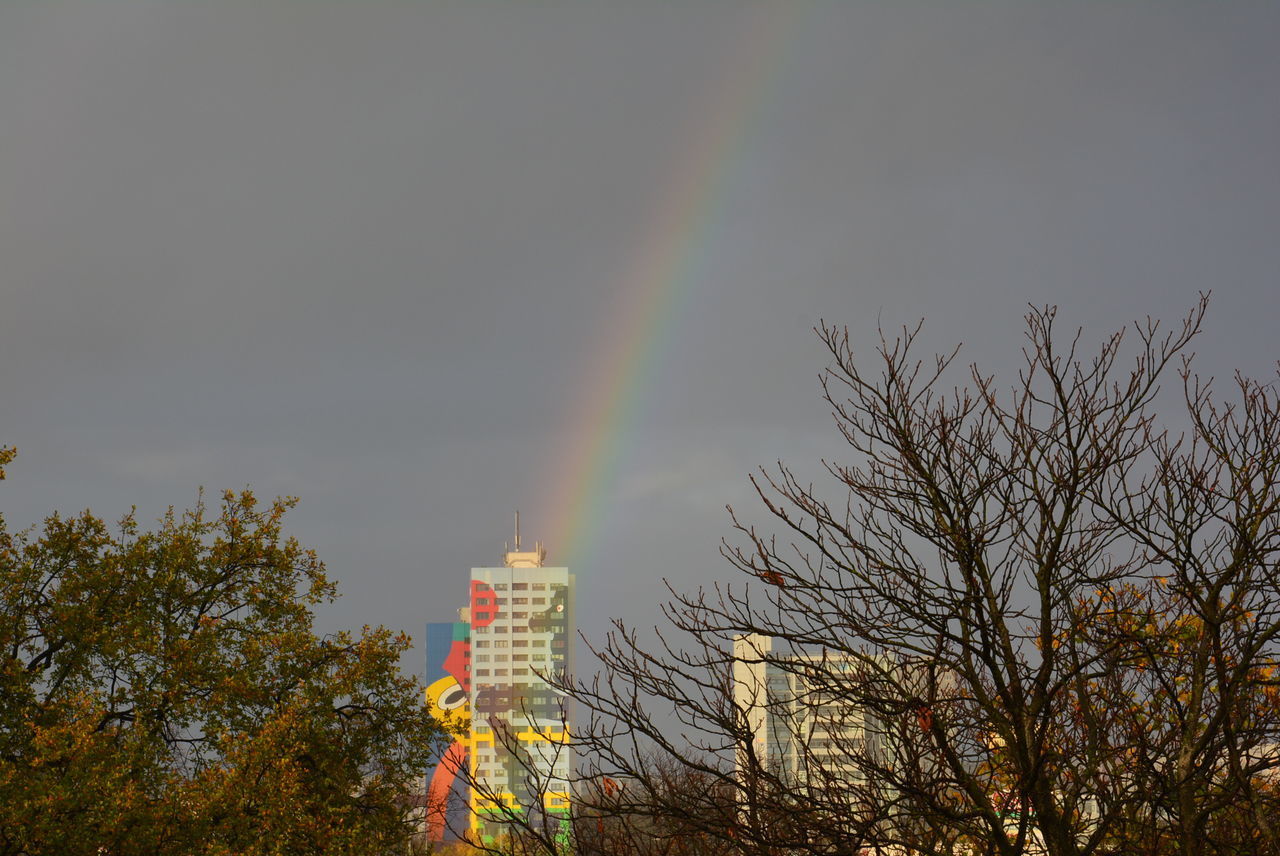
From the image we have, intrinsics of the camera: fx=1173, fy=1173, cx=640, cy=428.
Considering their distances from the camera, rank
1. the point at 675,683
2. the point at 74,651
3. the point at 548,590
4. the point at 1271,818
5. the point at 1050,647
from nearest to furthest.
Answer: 1. the point at 1050,647
2. the point at 675,683
3. the point at 1271,818
4. the point at 74,651
5. the point at 548,590

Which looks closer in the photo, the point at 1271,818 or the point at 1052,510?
the point at 1052,510

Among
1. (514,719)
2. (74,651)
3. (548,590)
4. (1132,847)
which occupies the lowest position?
(1132,847)

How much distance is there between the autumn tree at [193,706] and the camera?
13.8 metres

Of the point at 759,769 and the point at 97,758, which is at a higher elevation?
the point at 97,758

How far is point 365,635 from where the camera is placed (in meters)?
17.8

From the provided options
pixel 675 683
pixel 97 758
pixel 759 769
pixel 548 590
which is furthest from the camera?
pixel 548 590

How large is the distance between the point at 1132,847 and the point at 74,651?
15.1m


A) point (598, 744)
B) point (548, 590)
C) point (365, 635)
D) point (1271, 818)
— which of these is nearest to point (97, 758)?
point (365, 635)

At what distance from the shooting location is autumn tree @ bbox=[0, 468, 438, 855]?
13781mm

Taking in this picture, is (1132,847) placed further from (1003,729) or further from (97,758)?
(97,758)

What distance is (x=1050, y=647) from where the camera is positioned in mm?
5703

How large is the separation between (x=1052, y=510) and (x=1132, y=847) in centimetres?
175

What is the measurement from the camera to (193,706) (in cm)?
1647

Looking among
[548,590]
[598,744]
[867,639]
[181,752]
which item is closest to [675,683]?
[598,744]
